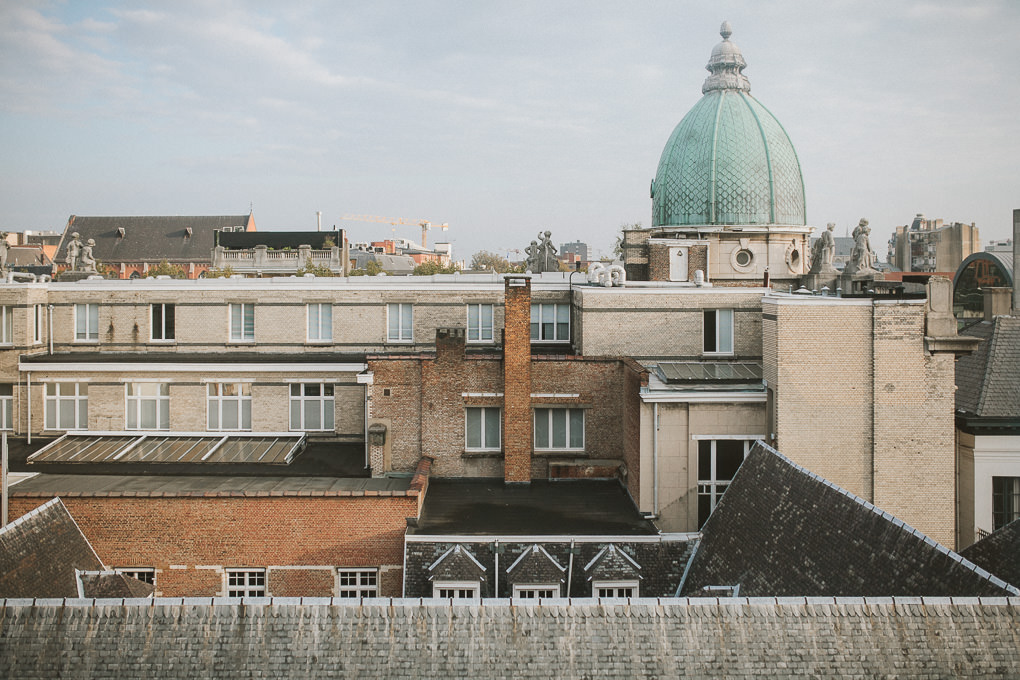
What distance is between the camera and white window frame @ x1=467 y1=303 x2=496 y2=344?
98.5 ft

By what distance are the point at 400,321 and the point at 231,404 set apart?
6.68m

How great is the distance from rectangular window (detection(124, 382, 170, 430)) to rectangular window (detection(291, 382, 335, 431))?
4.54 metres

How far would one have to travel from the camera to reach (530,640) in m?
11.4

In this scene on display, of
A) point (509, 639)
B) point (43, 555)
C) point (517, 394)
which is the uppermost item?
point (517, 394)

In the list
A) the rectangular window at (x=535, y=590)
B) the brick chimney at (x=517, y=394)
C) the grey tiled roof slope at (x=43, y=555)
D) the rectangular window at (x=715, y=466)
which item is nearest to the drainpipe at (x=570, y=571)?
the rectangular window at (x=535, y=590)

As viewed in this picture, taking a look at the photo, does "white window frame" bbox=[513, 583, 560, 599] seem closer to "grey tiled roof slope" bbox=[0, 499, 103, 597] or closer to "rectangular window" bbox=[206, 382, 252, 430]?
"grey tiled roof slope" bbox=[0, 499, 103, 597]

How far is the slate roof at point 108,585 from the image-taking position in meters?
16.7

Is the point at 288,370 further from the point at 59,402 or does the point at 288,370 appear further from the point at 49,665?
the point at 49,665

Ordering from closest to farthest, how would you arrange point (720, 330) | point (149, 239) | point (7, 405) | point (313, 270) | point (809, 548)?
point (809, 548), point (720, 330), point (7, 405), point (313, 270), point (149, 239)

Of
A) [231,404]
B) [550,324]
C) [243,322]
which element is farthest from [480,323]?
[231,404]

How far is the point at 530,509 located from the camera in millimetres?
23141

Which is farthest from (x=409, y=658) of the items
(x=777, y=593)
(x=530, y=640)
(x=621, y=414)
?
(x=621, y=414)

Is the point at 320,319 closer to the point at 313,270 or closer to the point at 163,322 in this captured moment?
the point at 163,322

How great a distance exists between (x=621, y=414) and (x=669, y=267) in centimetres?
1963
